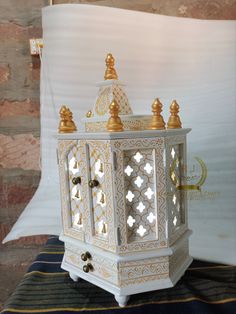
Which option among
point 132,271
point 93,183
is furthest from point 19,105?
point 132,271

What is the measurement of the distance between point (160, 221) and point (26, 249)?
924 millimetres

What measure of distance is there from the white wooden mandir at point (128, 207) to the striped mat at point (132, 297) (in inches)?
1.2

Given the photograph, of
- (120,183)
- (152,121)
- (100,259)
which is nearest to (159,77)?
(152,121)

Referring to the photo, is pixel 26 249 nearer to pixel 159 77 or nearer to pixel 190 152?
pixel 190 152

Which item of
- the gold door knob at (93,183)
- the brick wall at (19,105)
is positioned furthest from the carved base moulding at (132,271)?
the brick wall at (19,105)

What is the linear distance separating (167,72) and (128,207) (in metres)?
0.65

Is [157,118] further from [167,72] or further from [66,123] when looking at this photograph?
[167,72]

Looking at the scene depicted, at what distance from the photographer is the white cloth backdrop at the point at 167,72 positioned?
114 centimetres

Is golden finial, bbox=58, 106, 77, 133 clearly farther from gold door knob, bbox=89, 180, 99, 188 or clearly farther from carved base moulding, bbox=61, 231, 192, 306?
carved base moulding, bbox=61, 231, 192, 306

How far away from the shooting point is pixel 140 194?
0.75m

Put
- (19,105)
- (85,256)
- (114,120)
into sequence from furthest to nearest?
(19,105)
(85,256)
(114,120)

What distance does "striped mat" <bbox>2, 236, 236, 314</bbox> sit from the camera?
73 cm

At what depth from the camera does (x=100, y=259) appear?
0.78 m

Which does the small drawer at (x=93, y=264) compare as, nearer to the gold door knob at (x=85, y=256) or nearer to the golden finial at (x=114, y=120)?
the gold door knob at (x=85, y=256)
